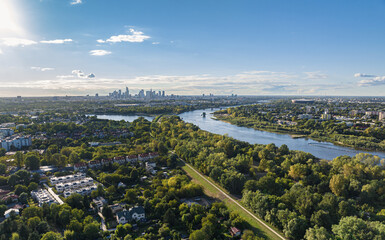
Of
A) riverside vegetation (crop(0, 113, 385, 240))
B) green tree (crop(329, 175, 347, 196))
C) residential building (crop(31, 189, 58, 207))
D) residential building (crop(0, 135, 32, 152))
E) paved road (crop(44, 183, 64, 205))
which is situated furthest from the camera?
residential building (crop(0, 135, 32, 152))

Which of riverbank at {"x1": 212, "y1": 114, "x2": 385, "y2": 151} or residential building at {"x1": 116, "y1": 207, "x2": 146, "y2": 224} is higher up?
riverbank at {"x1": 212, "y1": 114, "x2": 385, "y2": 151}

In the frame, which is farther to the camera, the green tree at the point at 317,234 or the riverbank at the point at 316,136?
the riverbank at the point at 316,136

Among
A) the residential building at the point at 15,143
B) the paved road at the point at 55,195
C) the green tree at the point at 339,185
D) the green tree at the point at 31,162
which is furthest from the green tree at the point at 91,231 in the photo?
the residential building at the point at 15,143

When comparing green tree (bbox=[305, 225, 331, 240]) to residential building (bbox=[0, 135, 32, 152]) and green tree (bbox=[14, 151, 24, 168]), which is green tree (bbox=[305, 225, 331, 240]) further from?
residential building (bbox=[0, 135, 32, 152])

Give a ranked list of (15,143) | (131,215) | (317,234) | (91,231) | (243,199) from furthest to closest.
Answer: (15,143)
(243,199)
(131,215)
(91,231)
(317,234)

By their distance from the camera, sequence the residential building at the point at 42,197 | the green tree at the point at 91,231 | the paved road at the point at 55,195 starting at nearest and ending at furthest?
the green tree at the point at 91,231
the residential building at the point at 42,197
the paved road at the point at 55,195

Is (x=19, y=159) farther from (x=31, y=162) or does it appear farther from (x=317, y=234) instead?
(x=317, y=234)

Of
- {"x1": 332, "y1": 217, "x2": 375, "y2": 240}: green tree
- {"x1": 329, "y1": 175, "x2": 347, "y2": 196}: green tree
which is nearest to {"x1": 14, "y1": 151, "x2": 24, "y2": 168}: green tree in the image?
{"x1": 332, "y1": 217, "x2": 375, "y2": 240}: green tree

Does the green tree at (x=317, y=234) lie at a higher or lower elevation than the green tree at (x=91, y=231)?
higher

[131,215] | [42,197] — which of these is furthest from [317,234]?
[42,197]

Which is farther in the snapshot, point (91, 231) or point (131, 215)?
point (131, 215)

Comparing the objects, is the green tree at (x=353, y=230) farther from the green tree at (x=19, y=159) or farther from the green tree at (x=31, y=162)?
the green tree at (x=19, y=159)

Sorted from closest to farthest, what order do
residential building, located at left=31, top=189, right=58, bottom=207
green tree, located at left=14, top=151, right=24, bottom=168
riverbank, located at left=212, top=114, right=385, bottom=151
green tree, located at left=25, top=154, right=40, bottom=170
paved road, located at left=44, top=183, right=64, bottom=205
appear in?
1. residential building, located at left=31, top=189, right=58, bottom=207
2. paved road, located at left=44, top=183, right=64, bottom=205
3. green tree, located at left=25, top=154, right=40, bottom=170
4. green tree, located at left=14, top=151, right=24, bottom=168
5. riverbank, located at left=212, top=114, right=385, bottom=151

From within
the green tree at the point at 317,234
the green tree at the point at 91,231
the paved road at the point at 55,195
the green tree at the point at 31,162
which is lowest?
the paved road at the point at 55,195
